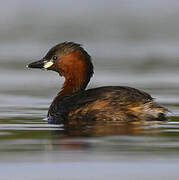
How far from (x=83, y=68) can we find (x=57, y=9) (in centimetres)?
1503

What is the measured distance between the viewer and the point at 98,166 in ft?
31.2

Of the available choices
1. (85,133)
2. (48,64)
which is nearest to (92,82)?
(48,64)

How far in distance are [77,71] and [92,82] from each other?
173 inches

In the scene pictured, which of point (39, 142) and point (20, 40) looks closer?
point (39, 142)

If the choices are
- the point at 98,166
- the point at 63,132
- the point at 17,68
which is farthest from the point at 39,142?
the point at 17,68

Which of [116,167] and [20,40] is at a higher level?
[20,40]

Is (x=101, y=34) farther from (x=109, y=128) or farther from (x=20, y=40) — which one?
(x=109, y=128)

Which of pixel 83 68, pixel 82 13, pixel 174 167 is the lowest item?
pixel 174 167

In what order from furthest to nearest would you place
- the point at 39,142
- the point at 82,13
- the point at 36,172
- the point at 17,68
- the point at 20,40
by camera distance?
the point at 82,13 → the point at 20,40 → the point at 17,68 → the point at 39,142 → the point at 36,172

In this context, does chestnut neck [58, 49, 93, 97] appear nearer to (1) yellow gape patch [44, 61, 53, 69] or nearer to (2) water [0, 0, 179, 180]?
(1) yellow gape patch [44, 61, 53, 69]

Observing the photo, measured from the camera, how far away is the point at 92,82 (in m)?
18.8

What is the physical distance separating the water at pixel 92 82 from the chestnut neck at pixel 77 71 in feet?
1.87

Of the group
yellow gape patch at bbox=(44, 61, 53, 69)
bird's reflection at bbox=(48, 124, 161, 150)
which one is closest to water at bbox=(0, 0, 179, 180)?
bird's reflection at bbox=(48, 124, 161, 150)

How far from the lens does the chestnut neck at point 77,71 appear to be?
1434cm
